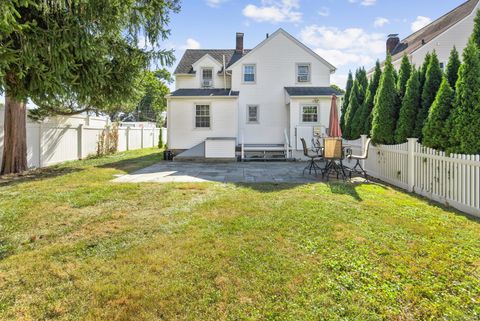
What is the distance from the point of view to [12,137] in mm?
9742

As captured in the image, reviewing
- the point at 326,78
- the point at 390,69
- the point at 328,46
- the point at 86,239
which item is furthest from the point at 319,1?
the point at 86,239

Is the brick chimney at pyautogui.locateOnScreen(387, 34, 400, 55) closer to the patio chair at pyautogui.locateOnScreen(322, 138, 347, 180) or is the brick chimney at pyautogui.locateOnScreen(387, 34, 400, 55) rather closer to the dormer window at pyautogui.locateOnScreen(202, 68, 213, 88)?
the dormer window at pyautogui.locateOnScreen(202, 68, 213, 88)

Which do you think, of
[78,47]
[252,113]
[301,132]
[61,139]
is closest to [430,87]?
[78,47]

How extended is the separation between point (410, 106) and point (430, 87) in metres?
0.62

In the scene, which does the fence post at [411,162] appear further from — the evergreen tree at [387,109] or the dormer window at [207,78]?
the dormer window at [207,78]

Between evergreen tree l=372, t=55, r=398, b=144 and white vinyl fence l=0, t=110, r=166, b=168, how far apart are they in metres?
12.5

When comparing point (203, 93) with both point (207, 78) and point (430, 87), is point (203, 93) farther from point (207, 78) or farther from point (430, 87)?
point (430, 87)

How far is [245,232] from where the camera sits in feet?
13.6

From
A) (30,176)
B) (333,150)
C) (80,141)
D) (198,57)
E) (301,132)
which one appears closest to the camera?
(333,150)

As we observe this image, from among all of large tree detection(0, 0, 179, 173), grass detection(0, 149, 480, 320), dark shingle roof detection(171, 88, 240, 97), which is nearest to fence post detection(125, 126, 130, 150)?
dark shingle roof detection(171, 88, 240, 97)

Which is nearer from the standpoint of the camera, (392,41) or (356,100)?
(356,100)

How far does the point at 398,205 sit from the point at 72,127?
45.6 ft

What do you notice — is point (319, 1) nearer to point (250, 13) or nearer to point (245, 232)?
point (250, 13)

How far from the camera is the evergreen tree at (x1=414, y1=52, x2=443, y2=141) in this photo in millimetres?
6968
